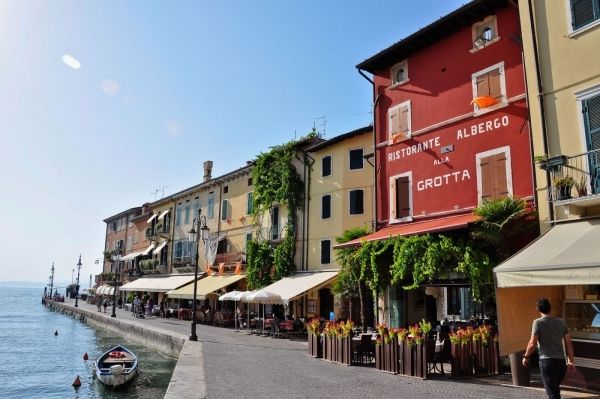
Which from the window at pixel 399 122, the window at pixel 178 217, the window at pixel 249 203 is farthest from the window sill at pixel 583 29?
the window at pixel 178 217

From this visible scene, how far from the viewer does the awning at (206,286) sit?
30984 millimetres

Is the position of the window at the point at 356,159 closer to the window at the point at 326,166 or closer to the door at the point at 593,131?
the window at the point at 326,166

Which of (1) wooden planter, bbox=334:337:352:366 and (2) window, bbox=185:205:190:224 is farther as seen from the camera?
(2) window, bbox=185:205:190:224

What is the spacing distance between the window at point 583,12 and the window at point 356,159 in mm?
13981

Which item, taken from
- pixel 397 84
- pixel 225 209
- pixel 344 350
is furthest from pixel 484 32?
pixel 225 209

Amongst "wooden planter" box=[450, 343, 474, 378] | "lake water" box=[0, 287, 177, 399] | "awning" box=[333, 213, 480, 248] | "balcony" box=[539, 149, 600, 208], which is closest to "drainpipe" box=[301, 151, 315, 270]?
"lake water" box=[0, 287, 177, 399]

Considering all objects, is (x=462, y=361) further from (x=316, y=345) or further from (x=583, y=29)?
(x=583, y=29)

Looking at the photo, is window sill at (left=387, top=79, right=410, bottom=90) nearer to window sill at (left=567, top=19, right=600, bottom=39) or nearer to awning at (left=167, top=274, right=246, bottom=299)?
window sill at (left=567, top=19, right=600, bottom=39)

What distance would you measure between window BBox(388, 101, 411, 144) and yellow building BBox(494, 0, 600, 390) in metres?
5.27

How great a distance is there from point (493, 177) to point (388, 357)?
6254 millimetres

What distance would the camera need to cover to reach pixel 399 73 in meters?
18.6

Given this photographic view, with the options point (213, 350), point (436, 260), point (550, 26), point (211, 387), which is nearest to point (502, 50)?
point (550, 26)

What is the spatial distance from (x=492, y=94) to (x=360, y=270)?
23.8 ft

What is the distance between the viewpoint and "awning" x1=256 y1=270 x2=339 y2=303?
22.8 meters
